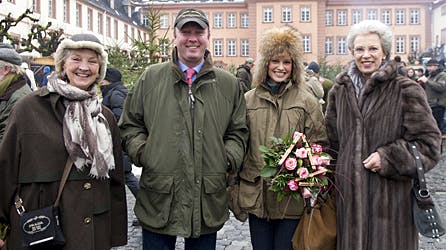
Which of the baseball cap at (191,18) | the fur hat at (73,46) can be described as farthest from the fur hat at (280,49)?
the fur hat at (73,46)

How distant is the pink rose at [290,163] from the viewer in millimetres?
3405

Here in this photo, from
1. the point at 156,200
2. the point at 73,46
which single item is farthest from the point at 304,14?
the point at 73,46

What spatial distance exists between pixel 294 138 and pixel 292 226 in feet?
2.05

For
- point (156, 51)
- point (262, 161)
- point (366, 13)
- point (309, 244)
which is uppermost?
point (366, 13)

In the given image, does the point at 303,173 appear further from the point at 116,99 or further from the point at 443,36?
the point at 443,36

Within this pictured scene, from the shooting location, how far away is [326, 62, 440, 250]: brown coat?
339 cm

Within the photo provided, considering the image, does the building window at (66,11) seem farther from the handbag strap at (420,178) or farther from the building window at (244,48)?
the handbag strap at (420,178)

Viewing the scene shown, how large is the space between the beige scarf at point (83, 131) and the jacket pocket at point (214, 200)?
24.9 inches

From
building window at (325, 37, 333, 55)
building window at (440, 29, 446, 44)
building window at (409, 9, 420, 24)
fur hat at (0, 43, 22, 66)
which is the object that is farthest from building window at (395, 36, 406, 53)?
fur hat at (0, 43, 22, 66)

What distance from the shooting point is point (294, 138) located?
3.50m

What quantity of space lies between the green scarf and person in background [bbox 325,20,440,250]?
264cm

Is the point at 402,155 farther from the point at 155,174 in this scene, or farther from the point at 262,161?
the point at 155,174

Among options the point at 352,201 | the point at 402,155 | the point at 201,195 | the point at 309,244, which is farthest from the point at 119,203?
the point at 402,155

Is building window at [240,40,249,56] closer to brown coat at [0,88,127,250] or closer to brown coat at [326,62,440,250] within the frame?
brown coat at [326,62,440,250]
